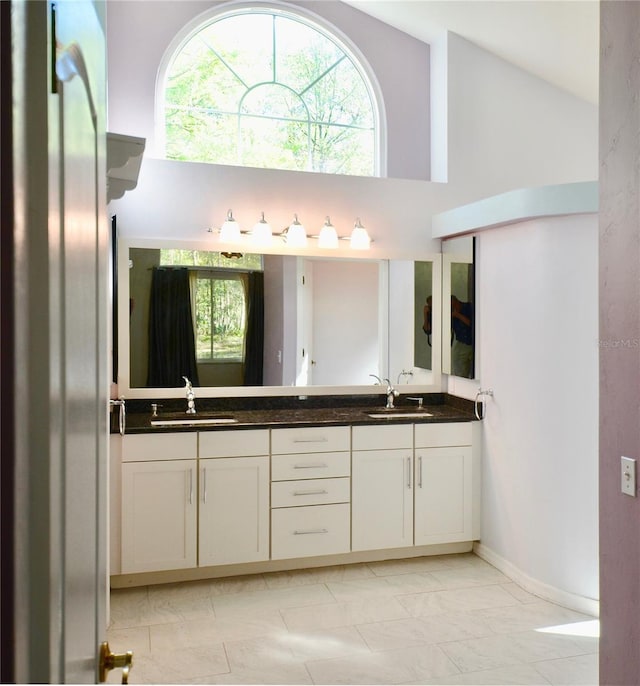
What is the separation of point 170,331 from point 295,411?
92cm

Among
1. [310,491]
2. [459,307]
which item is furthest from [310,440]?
[459,307]

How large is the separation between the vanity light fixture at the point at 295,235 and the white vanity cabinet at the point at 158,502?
138 centimetres

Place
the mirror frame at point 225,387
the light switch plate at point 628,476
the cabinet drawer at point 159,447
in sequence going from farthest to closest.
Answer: the mirror frame at point 225,387 < the cabinet drawer at point 159,447 < the light switch plate at point 628,476

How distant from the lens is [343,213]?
12.8 ft

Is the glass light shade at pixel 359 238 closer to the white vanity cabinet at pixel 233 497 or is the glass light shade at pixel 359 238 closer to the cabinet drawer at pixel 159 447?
the white vanity cabinet at pixel 233 497

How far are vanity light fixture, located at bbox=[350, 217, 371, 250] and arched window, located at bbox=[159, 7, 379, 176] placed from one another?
21.0 inches

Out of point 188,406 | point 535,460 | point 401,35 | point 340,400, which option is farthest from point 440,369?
point 401,35

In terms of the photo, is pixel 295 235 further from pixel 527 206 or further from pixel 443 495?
pixel 443 495

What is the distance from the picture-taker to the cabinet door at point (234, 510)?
125 inches

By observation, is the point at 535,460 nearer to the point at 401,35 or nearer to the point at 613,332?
the point at 613,332

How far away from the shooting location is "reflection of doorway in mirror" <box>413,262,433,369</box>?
13.3 ft

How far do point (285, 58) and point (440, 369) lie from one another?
2.39 meters

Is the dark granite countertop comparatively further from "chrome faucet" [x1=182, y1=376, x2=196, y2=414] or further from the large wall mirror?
the large wall mirror

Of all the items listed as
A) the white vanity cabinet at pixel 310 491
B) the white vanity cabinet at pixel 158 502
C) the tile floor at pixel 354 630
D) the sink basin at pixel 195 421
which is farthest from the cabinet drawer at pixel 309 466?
the tile floor at pixel 354 630
